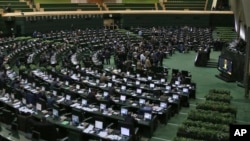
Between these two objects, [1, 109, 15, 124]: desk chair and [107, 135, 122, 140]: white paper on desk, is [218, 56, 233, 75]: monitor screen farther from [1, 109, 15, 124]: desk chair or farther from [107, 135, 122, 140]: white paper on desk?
[1, 109, 15, 124]: desk chair

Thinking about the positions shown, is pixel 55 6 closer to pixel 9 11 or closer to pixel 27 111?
pixel 9 11

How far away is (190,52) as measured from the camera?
39500 mm

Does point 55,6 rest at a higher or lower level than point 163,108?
higher

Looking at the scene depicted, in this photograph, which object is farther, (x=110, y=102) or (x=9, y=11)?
(x=9, y=11)

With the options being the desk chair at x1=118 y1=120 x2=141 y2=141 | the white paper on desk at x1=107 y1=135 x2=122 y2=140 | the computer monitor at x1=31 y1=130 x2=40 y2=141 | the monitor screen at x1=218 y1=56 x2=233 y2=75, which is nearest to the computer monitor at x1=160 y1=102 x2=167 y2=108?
the desk chair at x1=118 y1=120 x2=141 y2=141

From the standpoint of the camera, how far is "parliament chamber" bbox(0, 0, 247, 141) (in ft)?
48.4

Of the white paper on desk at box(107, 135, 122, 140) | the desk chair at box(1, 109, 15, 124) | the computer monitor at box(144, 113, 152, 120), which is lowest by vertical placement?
the white paper on desk at box(107, 135, 122, 140)

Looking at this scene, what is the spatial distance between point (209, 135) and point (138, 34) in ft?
109

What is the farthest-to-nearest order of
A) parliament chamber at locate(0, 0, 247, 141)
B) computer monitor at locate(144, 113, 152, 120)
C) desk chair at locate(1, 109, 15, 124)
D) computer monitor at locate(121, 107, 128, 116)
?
computer monitor at locate(121, 107, 128, 116) → computer monitor at locate(144, 113, 152, 120) → desk chair at locate(1, 109, 15, 124) → parliament chamber at locate(0, 0, 247, 141)

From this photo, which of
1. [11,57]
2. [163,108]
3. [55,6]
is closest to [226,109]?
[163,108]

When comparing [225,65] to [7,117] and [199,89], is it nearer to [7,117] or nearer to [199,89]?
[199,89]

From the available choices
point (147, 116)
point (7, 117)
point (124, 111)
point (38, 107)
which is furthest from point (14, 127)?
point (147, 116)

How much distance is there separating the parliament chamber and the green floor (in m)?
0.14

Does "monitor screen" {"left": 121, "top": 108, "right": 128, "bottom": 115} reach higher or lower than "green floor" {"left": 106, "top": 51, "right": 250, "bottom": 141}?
higher
